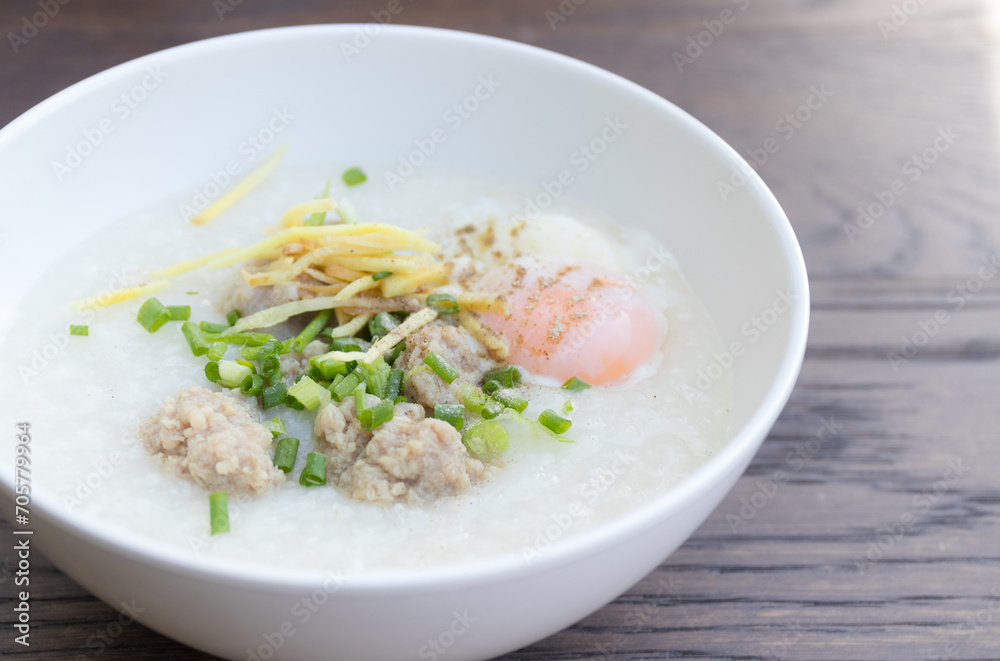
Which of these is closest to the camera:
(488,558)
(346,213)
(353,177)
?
(488,558)

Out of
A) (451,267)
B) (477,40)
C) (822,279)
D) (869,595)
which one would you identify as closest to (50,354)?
(451,267)

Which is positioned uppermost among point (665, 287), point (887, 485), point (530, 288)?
point (530, 288)

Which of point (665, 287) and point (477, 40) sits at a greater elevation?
point (477, 40)

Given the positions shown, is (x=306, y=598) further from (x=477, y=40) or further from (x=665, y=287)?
(x=477, y=40)

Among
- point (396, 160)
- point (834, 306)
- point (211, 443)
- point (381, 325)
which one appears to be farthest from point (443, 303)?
point (834, 306)

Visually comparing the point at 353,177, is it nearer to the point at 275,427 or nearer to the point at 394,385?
the point at 394,385

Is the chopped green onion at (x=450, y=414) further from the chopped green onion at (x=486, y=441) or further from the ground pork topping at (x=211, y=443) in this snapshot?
the ground pork topping at (x=211, y=443)

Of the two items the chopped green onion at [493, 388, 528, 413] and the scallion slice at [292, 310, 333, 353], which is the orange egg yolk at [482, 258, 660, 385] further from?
the scallion slice at [292, 310, 333, 353]
